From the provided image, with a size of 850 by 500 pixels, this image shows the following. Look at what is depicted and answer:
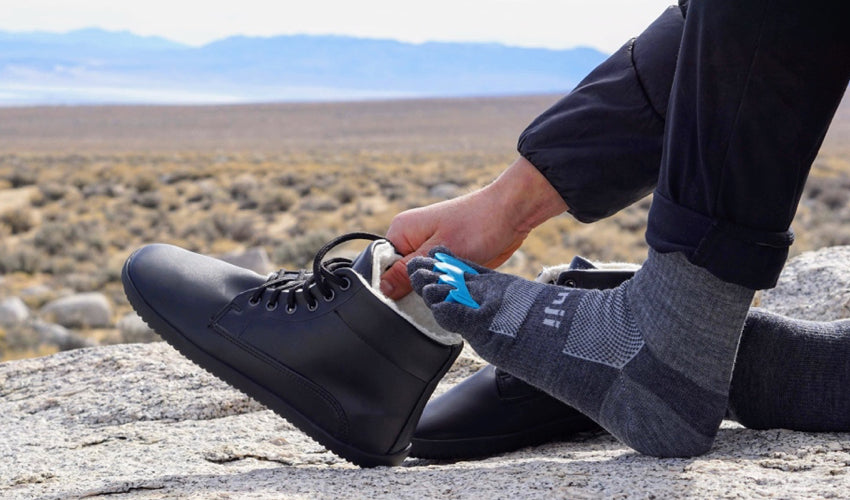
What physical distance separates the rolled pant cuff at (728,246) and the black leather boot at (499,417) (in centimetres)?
52

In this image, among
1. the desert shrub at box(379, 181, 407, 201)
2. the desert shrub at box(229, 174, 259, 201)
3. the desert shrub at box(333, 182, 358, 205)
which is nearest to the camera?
the desert shrub at box(229, 174, 259, 201)

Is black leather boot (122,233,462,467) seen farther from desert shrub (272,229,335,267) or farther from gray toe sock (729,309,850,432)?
desert shrub (272,229,335,267)

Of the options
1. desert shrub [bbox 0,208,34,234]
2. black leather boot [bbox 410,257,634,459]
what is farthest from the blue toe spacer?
desert shrub [bbox 0,208,34,234]

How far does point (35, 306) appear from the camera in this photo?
8297 mm

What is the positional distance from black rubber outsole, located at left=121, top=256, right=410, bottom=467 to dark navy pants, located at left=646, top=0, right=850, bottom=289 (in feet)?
2.21

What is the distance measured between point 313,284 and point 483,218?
345 mm

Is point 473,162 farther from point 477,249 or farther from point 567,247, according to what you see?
point 477,249

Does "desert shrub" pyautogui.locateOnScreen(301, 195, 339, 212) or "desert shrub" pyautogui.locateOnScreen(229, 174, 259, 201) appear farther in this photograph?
"desert shrub" pyautogui.locateOnScreen(229, 174, 259, 201)

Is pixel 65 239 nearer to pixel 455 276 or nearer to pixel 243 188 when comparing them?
pixel 243 188

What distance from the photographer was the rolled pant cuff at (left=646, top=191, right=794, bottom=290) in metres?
1.13

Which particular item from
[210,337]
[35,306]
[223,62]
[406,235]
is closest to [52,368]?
[210,337]

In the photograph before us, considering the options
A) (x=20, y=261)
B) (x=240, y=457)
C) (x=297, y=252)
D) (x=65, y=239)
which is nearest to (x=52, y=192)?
(x=65, y=239)

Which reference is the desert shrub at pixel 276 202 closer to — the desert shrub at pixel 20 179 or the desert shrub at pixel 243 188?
the desert shrub at pixel 243 188

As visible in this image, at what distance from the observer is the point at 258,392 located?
1.60 m
